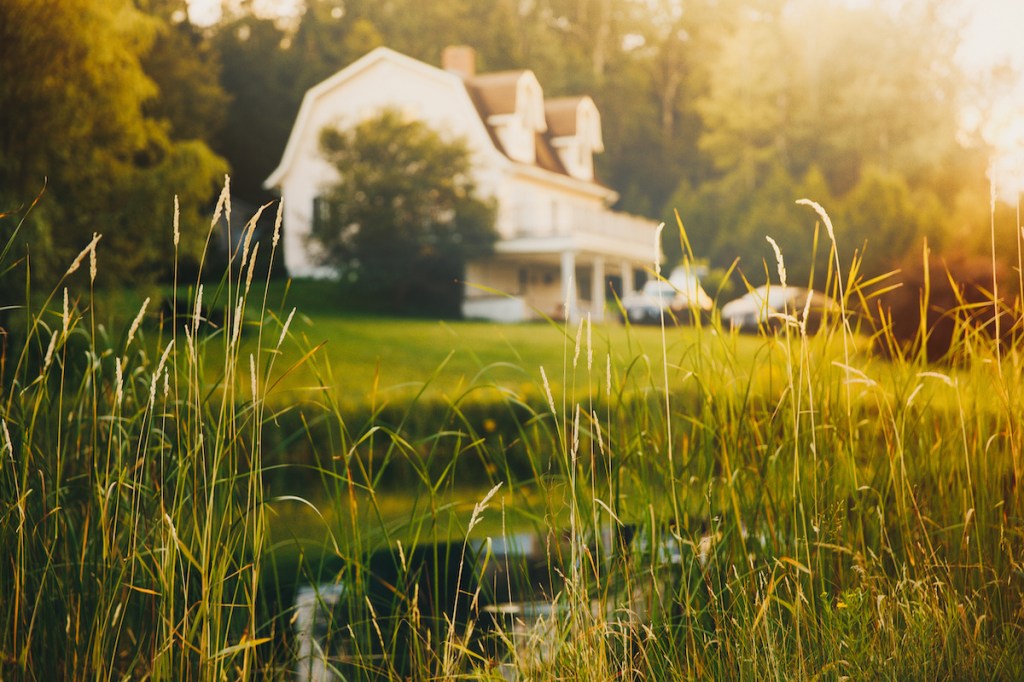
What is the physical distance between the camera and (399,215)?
452 inches

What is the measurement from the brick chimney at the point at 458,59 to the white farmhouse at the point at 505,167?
1cm

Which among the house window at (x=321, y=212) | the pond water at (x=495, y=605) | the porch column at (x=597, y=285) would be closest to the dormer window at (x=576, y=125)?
the porch column at (x=597, y=285)

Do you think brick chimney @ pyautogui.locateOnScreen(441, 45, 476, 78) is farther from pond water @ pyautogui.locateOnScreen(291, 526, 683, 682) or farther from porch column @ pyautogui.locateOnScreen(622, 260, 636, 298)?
pond water @ pyautogui.locateOnScreen(291, 526, 683, 682)

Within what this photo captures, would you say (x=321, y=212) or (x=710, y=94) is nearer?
(x=321, y=212)

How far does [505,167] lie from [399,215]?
158cm

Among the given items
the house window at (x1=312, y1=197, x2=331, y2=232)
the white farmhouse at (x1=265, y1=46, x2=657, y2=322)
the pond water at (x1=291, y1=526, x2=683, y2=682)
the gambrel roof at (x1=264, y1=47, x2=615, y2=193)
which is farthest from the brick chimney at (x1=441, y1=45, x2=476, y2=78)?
the pond water at (x1=291, y1=526, x2=683, y2=682)

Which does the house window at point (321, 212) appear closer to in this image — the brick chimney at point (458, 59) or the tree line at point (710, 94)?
the tree line at point (710, 94)

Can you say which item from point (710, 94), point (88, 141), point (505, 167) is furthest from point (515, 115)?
point (88, 141)

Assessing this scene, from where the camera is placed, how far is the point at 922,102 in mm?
12320

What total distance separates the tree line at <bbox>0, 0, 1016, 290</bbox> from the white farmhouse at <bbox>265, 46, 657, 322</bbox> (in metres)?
0.24

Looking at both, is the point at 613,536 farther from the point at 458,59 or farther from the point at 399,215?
the point at 458,59

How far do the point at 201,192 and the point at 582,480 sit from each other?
332 inches

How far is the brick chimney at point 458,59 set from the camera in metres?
12.3

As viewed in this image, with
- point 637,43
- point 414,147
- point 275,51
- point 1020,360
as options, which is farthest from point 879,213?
point 1020,360
